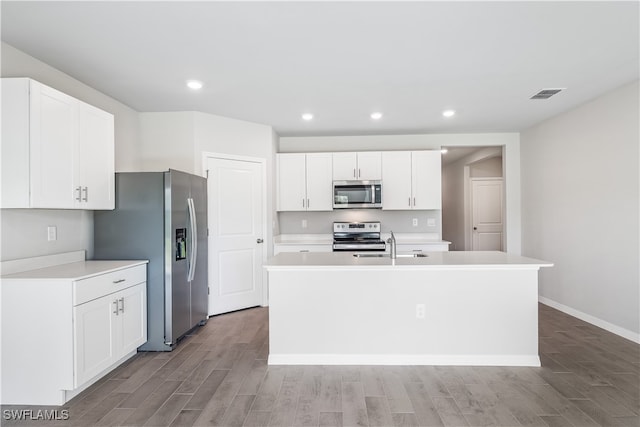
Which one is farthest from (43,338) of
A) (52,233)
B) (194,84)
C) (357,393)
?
(194,84)

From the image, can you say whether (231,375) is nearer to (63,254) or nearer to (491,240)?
(63,254)

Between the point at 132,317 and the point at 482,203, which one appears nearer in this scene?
the point at 132,317

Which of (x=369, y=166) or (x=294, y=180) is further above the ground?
(x=369, y=166)

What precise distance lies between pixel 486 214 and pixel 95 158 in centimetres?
697

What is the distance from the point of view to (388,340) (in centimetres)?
292

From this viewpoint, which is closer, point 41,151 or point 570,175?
point 41,151

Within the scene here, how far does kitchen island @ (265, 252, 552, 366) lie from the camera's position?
9.48 feet

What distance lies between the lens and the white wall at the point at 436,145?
5297mm

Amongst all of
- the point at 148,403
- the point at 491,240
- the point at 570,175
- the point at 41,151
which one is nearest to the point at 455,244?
the point at 491,240

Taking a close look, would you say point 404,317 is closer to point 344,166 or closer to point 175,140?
point 344,166

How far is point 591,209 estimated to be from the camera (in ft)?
12.6

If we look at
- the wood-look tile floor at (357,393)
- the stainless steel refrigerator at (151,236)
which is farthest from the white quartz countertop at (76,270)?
the wood-look tile floor at (357,393)


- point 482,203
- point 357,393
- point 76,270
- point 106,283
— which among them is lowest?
point 357,393

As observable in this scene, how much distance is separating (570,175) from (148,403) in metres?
4.80
